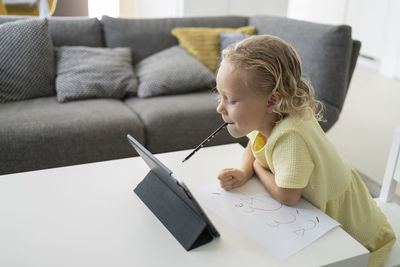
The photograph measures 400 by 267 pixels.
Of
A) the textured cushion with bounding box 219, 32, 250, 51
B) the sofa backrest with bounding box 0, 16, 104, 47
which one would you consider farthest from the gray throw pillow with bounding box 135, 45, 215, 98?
the sofa backrest with bounding box 0, 16, 104, 47

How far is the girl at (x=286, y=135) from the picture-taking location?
0.89 metres

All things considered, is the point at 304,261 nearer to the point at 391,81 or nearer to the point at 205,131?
the point at 205,131

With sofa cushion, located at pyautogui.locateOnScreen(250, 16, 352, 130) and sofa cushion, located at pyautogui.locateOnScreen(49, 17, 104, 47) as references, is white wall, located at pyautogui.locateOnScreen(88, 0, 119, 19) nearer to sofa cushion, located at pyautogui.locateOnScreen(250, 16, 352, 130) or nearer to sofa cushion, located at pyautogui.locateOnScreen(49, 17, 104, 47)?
sofa cushion, located at pyautogui.locateOnScreen(49, 17, 104, 47)

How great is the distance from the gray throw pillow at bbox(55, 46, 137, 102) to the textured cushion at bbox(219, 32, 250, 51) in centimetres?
58

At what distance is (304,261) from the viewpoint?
2.45 ft

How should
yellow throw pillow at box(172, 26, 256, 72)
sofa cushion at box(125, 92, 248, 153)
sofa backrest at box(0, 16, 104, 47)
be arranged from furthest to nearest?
yellow throw pillow at box(172, 26, 256, 72), sofa backrest at box(0, 16, 104, 47), sofa cushion at box(125, 92, 248, 153)

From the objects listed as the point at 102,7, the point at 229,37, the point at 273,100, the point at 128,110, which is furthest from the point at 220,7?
→ the point at 273,100

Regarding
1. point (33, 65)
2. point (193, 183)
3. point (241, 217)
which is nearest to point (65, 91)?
point (33, 65)

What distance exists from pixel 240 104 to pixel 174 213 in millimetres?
284

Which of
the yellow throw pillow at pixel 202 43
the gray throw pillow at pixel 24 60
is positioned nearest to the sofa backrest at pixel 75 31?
the gray throw pillow at pixel 24 60

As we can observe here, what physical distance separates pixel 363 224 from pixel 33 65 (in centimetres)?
174

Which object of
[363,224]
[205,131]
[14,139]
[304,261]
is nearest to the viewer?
[304,261]

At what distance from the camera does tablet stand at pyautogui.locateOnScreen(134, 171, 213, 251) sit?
79cm

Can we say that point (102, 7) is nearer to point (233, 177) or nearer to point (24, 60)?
point (24, 60)
